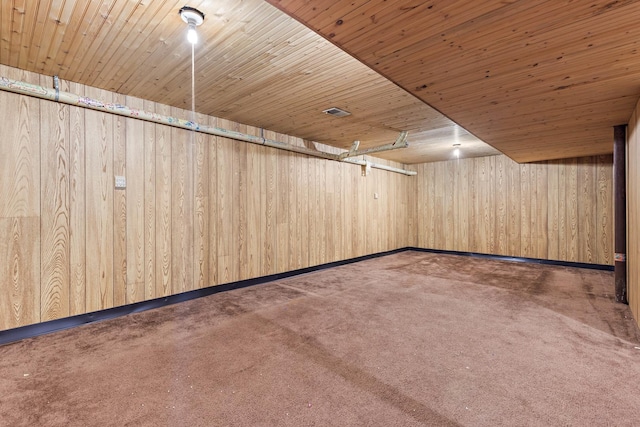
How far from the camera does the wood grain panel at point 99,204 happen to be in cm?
304

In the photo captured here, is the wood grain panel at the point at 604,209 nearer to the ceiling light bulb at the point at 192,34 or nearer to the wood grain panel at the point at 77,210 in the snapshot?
the ceiling light bulb at the point at 192,34

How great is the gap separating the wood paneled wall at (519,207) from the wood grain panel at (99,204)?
6.96 metres

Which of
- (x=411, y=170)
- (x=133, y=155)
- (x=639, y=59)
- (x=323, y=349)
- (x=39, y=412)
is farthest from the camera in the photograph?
(x=411, y=170)

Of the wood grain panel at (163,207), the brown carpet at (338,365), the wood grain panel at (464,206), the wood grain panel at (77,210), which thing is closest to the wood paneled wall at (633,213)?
the brown carpet at (338,365)

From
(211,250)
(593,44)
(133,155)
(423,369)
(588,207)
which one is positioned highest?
(593,44)

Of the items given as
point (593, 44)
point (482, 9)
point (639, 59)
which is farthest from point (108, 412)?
point (639, 59)

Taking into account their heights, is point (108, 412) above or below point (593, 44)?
below

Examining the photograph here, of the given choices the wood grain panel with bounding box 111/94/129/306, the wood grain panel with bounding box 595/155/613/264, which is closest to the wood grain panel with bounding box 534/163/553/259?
the wood grain panel with bounding box 595/155/613/264

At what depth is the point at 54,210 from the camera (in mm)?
2836

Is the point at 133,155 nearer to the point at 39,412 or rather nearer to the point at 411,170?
the point at 39,412

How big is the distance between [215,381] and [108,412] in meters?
0.58

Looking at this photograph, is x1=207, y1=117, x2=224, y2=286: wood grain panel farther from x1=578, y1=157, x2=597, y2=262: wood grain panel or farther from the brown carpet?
x1=578, y1=157, x2=597, y2=262: wood grain panel

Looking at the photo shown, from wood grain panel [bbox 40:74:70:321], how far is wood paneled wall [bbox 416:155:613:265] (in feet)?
24.0

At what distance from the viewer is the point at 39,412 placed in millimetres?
1674
